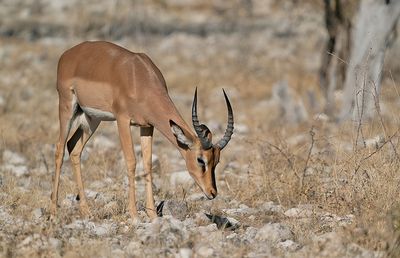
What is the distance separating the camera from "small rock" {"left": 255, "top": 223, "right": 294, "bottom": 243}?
6.75m

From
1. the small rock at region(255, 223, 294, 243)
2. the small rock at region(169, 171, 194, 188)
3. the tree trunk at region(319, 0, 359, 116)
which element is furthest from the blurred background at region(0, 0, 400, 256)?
the small rock at region(169, 171, 194, 188)

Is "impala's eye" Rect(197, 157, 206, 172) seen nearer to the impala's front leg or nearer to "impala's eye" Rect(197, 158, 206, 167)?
"impala's eye" Rect(197, 158, 206, 167)

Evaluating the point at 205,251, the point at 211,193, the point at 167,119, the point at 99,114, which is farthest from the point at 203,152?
the point at 99,114

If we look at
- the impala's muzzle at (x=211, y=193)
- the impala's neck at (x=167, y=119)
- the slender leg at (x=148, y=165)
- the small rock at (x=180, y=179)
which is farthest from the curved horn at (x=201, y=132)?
the small rock at (x=180, y=179)

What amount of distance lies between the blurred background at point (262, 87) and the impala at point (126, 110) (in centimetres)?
82

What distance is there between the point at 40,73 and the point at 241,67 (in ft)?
20.3

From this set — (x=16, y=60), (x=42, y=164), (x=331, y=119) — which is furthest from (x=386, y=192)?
(x=16, y=60)

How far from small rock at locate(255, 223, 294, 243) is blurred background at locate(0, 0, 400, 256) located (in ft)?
1.02

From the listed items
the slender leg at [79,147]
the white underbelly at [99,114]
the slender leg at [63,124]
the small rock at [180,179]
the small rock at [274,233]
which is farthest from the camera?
the small rock at [180,179]

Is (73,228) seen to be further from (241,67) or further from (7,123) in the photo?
(241,67)

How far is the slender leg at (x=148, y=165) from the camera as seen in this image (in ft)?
25.8

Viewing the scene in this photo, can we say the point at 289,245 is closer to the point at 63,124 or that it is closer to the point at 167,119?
the point at 167,119

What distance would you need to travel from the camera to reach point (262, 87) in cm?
2062

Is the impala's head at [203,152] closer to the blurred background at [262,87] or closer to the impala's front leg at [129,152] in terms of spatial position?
the impala's front leg at [129,152]
